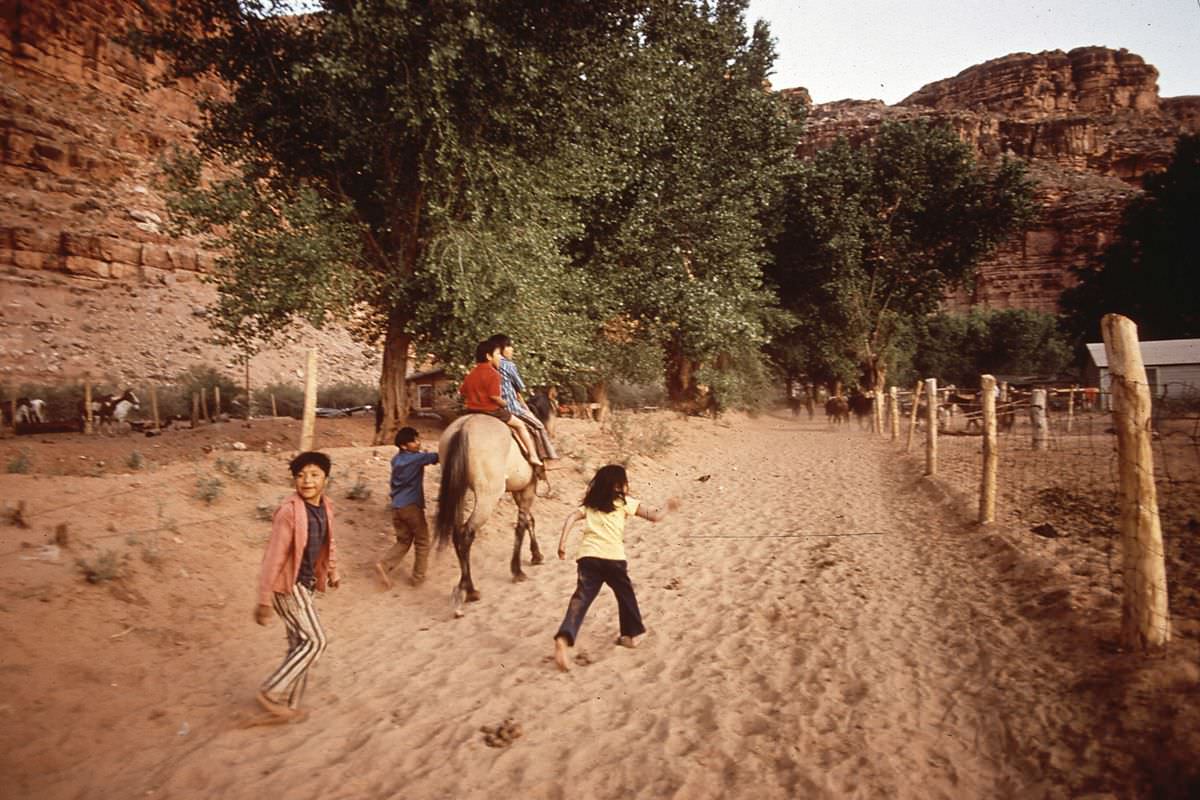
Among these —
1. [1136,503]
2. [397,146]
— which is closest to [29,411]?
[397,146]

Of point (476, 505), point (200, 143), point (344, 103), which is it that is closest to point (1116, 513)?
point (476, 505)

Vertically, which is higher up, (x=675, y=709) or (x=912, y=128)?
(x=912, y=128)

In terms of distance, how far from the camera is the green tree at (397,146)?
10.7 meters

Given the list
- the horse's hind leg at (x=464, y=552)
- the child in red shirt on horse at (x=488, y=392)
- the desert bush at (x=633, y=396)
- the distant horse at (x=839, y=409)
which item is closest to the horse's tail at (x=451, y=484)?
the horse's hind leg at (x=464, y=552)

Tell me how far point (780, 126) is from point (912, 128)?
11.3 metres

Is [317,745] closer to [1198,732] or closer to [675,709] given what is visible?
[675,709]

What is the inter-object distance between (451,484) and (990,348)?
70.6 metres

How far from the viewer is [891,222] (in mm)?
30031

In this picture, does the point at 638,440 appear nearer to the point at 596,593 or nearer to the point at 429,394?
the point at 596,593

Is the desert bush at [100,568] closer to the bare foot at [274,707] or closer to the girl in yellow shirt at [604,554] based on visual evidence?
the bare foot at [274,707]

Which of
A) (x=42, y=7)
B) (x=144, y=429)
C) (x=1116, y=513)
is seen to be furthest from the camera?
(x=42, y=7)

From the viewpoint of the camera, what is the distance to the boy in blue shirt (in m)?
6.84

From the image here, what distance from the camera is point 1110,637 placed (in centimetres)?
434

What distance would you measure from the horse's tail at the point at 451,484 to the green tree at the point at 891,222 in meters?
25.9
